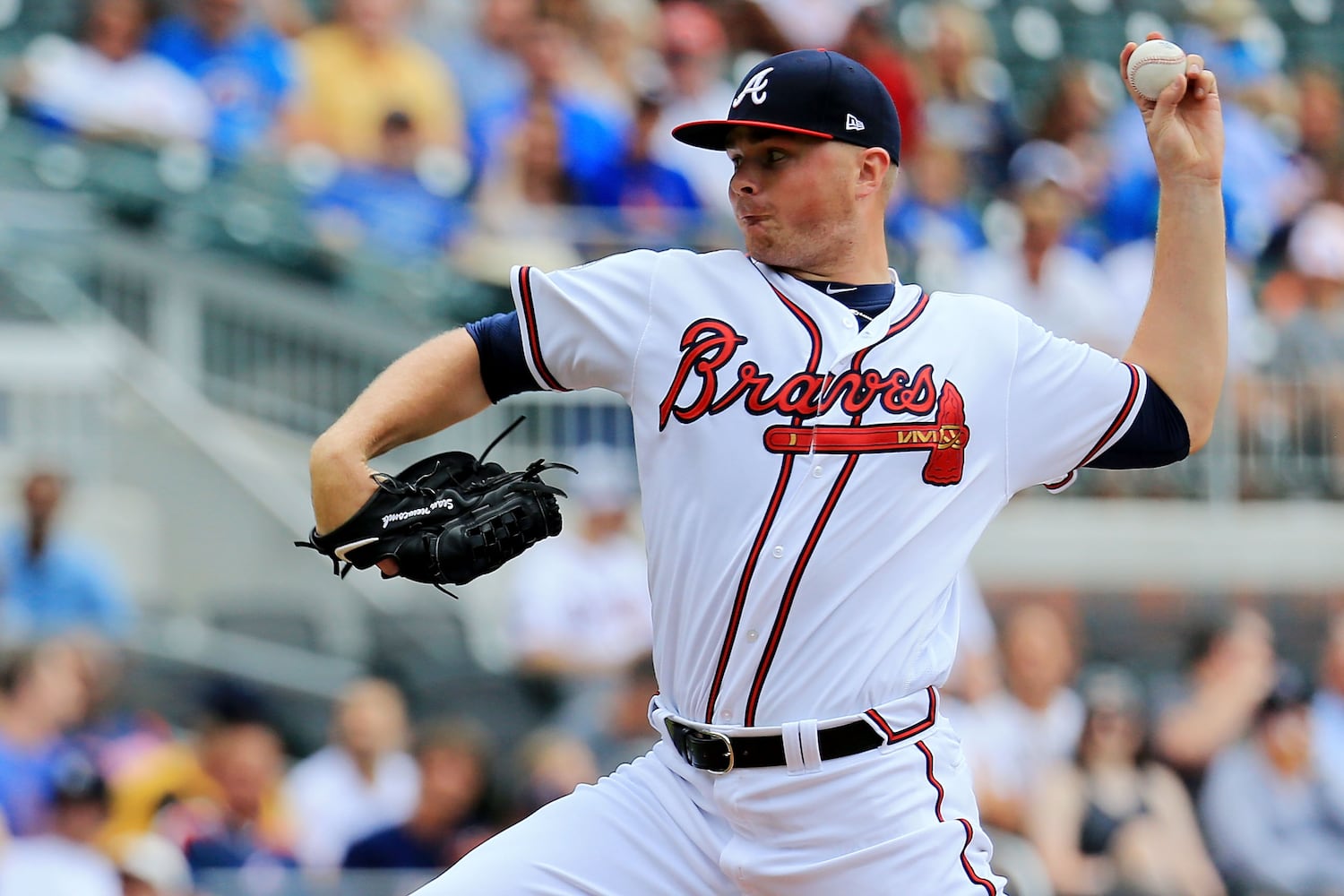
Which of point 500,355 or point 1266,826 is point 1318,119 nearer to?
point 1266,826

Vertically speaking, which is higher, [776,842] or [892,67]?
[892,67]

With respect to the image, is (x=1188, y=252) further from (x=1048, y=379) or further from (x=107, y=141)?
(x=107, y=141)

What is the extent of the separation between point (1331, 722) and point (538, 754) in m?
3.47

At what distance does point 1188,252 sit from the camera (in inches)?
138

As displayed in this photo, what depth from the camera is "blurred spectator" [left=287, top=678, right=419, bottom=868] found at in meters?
6.92

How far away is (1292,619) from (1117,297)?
1851 millimetres

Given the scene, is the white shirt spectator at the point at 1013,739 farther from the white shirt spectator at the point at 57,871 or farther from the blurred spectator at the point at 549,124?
the blurred spectator at the point at 549,124

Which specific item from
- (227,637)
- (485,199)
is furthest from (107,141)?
(227,637)

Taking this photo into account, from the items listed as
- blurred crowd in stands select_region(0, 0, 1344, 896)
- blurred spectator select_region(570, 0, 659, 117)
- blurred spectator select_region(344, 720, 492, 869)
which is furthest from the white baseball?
blurred spectator select_region(570, 0, 659, 117)

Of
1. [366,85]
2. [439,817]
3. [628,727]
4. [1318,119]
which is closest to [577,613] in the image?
[628,727]

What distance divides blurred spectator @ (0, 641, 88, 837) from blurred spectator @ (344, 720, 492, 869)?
1.16m

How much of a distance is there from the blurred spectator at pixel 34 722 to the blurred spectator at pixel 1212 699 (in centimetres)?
422

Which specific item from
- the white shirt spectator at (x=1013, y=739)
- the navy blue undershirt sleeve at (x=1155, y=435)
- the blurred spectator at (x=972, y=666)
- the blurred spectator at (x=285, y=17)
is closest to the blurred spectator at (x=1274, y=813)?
the white shirt spectator at (x=1013, y=739)

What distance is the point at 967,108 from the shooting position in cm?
1101
